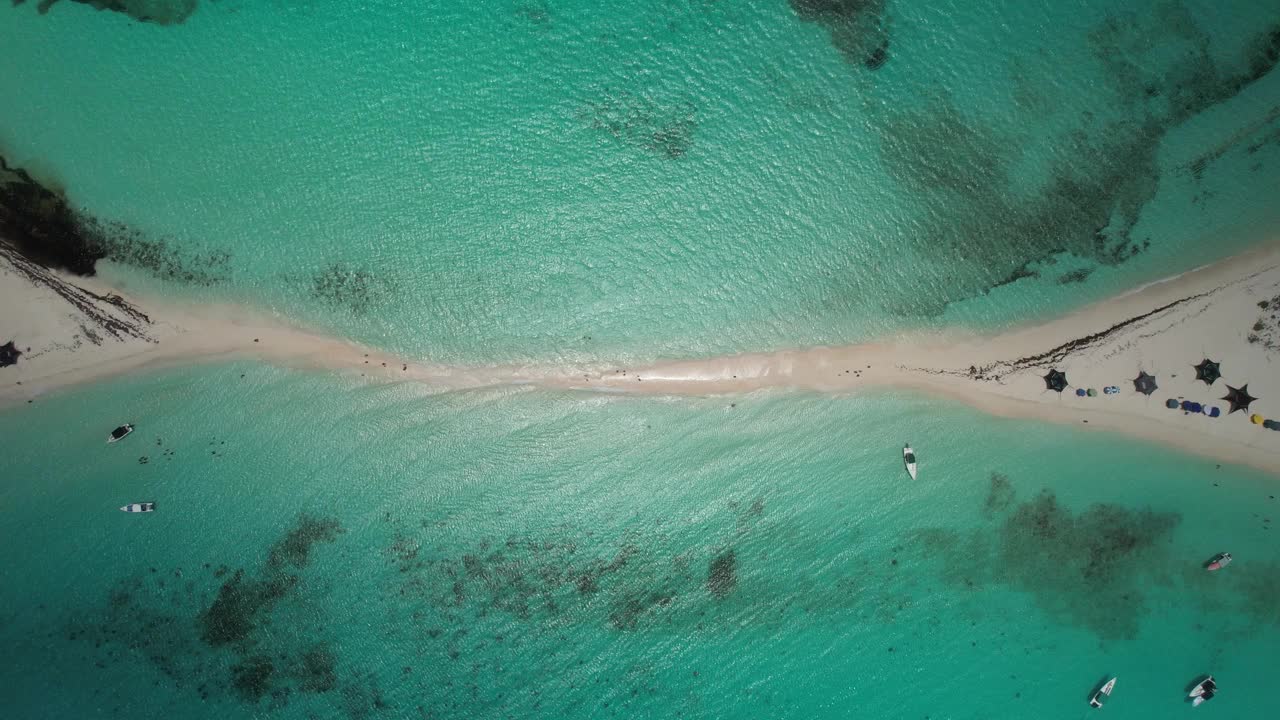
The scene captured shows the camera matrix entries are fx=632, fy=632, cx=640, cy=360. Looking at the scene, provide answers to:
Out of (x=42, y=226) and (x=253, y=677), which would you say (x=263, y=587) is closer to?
(x=253, y=677)

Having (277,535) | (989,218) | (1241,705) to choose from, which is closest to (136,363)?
(277,535)

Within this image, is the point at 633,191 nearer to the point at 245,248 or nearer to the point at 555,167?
the point at 555,167

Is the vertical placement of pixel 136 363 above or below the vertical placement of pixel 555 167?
below

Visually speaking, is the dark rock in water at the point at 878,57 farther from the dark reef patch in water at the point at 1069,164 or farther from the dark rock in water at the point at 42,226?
the dark rock in water at the point at 42,226

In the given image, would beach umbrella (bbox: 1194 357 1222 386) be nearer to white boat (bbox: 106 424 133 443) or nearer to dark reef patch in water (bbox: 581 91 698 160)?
dark reef patch in water (bbox: 581 91 698 160)

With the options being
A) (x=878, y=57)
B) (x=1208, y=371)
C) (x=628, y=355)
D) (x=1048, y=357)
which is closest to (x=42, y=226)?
(x=628, y=355)

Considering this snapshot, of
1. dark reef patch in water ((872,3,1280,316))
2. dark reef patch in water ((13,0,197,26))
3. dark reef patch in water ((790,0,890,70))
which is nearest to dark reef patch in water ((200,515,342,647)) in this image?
dark reef patch in water ((13,0,197,26))

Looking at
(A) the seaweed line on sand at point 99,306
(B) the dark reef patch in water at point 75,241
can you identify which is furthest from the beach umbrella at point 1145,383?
(A) the seaweed line on sand at point 99,306
